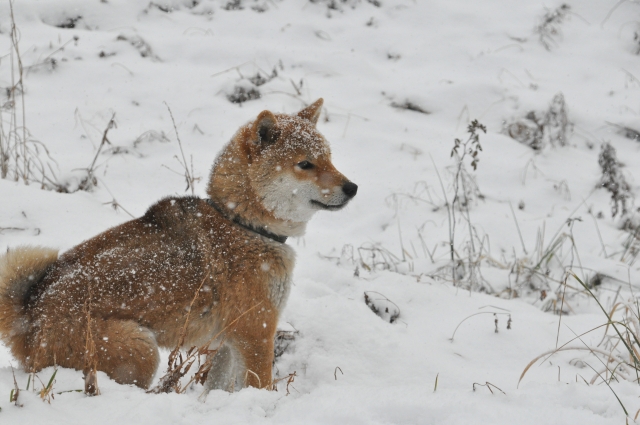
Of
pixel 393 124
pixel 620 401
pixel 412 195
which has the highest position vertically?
pixel 620 401

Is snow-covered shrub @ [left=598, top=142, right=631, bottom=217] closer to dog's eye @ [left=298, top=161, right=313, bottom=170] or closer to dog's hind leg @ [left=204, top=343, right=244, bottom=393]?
dog's eye @ [left=298, top=161, right=313, bottom=170]

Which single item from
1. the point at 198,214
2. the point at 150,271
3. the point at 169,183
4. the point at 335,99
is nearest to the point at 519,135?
the point at 335,99

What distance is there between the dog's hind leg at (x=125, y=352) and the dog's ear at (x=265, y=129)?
1.34 metres

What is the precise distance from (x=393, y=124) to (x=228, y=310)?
17.5 ft

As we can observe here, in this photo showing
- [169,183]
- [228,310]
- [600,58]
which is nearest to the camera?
[228,310]

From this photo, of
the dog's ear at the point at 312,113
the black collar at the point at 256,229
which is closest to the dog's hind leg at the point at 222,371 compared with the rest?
the black collar at the point at 256,229

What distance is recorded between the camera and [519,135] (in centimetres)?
786

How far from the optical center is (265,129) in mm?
3527

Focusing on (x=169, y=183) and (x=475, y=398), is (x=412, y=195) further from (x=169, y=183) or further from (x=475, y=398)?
(x=475, y=398)

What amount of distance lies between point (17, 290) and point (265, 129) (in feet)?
5.35

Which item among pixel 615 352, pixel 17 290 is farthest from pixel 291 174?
pixel 615 352

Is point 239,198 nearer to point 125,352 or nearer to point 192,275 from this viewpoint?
point 192,275

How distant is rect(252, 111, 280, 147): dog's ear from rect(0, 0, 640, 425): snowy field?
1333 mm

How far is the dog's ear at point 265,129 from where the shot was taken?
3443mm
